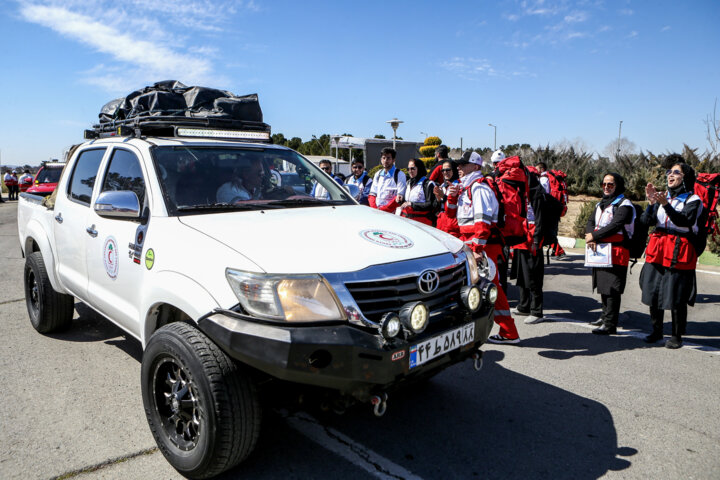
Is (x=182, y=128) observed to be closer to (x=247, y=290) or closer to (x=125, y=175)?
(x=125, y=175)

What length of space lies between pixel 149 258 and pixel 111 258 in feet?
2.08

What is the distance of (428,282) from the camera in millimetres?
2793

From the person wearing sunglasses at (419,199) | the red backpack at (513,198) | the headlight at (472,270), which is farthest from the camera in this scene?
the person wearing sunglasses at (419,199)

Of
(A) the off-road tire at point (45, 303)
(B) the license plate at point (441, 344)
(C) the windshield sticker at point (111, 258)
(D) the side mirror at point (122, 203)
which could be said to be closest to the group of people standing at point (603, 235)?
(B) the license plate at point (441, 344)

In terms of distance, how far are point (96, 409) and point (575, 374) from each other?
379 cm

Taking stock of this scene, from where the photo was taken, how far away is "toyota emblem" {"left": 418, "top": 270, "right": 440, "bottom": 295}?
109 inches

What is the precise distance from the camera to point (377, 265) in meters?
2.68

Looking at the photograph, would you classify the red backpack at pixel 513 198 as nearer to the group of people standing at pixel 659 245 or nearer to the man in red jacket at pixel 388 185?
the group of people standing at pixel 659 245

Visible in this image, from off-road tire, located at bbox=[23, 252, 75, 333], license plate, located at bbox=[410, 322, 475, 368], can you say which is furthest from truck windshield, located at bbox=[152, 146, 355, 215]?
off-road tire, located at bbox=[23, 252, 75, 333]

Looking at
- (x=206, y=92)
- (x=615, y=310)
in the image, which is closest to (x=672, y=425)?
(x=615, y=310)

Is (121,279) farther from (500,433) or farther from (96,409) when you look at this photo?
(500,433)

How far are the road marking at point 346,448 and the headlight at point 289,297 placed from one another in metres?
1.01

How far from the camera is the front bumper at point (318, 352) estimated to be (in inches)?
94.3

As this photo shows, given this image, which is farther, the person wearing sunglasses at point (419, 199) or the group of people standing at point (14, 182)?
the group of people standing at point (14, 182)
